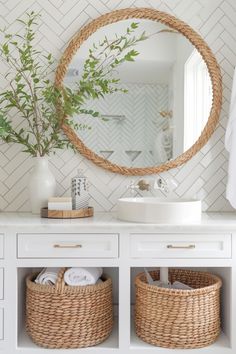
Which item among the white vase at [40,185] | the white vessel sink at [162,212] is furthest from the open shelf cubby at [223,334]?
the white vase at [40,185]

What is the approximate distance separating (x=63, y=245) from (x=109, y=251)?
231 millimetres

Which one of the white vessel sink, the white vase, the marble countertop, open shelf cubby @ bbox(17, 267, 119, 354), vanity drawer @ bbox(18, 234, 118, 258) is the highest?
the white vase

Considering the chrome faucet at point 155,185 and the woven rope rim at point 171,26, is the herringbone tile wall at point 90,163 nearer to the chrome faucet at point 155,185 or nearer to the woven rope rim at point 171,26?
the woven rope rim at point 171,26

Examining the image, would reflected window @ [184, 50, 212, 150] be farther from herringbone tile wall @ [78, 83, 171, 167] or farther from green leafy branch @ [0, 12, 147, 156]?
green leafy branch @ [0, 12, 147, 156]

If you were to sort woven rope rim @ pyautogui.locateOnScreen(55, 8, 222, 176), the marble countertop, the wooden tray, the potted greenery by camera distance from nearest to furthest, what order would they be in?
the marble countertop, the wooden tray, the potted greenery, woven rope rim @ pyautogui.locateOnScreen(55, 8, 222, 176)

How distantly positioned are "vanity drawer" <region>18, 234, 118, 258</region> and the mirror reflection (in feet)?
2.20

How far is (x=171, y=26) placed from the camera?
9.00 feet

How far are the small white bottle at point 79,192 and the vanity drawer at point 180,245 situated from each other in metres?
0.42

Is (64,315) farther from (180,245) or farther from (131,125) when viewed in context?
(131,125)

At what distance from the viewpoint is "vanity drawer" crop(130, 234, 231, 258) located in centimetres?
223

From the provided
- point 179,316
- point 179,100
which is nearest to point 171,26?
point 179,100

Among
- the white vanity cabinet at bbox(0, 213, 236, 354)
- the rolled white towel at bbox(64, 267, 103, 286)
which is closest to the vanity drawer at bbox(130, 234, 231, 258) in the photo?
the white vanity cabinet at bbox(0, 213, 236, 354)

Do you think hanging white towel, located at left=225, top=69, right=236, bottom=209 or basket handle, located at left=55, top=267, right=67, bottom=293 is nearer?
basket handle, located at left=55, top=267, right=67, bottom=293

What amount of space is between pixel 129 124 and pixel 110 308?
1.10 meters
